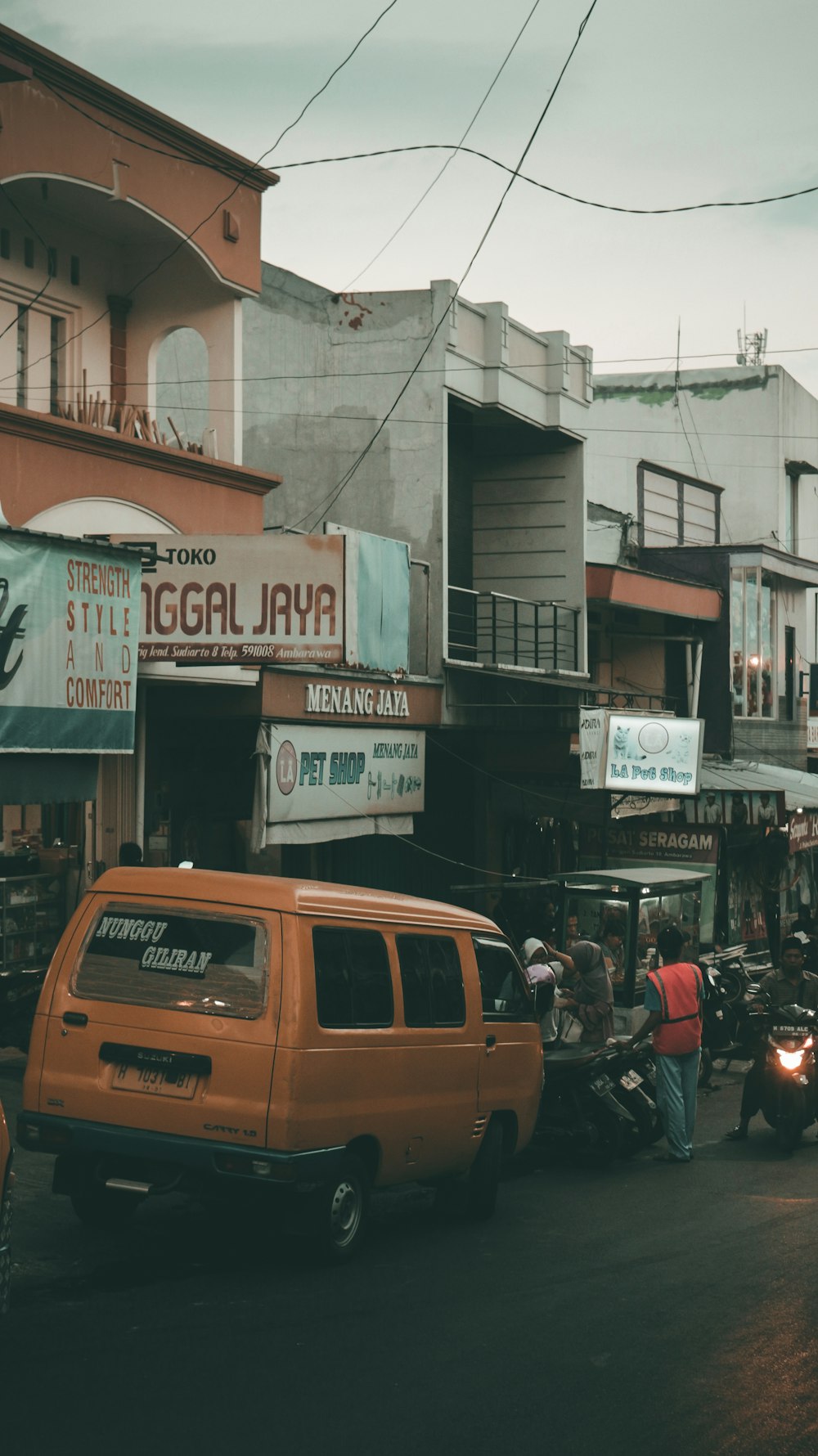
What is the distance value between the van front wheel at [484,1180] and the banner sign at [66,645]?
4.81 meters

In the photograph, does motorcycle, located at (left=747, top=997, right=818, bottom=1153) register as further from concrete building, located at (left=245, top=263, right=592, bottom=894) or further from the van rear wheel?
concrete building, located at (left=245, top=263, right=592, bottom=894)

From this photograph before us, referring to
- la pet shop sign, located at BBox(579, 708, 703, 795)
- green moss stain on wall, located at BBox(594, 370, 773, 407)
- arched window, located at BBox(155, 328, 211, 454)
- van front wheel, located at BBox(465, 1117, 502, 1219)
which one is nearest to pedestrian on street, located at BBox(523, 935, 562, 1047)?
van front wheel, located at BBox(465, 1117, 502, 1219)

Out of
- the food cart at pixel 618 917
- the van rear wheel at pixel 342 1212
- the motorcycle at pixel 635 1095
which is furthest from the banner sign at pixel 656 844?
the van rear wheel at pixel 342 1212

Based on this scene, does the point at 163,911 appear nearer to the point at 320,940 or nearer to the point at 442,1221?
the point at 320,940

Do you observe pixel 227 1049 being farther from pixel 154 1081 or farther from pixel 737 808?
pixel 737 808

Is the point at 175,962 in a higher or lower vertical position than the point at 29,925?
higher

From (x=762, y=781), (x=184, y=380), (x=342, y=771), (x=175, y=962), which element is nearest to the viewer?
(x=175, y=962)

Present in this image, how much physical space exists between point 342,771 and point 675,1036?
6923 mm

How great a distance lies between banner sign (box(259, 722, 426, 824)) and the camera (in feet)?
53.7

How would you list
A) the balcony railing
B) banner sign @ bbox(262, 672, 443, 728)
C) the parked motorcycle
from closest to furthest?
1. the parked motorcycle
2. banner sign @ bbox(262, 672, 443, 728)
3. the balcony railing

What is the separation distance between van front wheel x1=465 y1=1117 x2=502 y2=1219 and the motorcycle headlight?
3491 mm

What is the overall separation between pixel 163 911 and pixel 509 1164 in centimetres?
484

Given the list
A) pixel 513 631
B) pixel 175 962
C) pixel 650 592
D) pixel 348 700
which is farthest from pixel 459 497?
pixel 175 962

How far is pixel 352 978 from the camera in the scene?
8.00 metres
